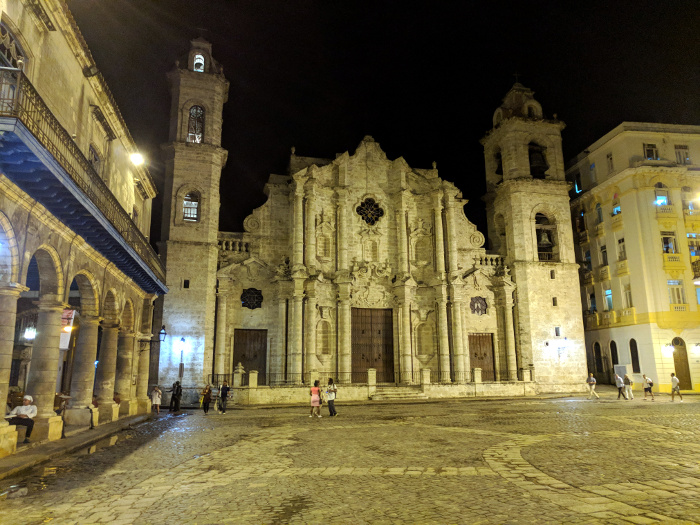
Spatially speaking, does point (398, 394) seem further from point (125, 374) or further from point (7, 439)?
point (7, 439)

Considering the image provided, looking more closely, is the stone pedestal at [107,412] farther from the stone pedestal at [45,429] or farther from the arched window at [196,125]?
the arched window at [196,125]

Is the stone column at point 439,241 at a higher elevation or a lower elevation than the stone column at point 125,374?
higher

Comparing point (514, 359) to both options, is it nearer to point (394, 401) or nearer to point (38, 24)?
point (394, 401)

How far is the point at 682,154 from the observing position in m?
33.8

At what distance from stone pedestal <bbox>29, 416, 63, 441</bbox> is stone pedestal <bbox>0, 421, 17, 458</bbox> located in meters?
1.88

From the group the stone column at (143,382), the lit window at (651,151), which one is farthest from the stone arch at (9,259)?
the lit window at (651,151)

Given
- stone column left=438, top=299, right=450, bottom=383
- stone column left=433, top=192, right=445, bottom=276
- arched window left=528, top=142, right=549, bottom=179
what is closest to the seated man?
stone column left=438, top=299, right=450, bottom=383

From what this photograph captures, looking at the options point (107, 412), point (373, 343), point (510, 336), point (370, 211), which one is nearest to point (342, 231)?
point (370, 211)

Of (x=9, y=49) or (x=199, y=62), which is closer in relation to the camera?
(x=9, y=49)

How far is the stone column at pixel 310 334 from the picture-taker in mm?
28516

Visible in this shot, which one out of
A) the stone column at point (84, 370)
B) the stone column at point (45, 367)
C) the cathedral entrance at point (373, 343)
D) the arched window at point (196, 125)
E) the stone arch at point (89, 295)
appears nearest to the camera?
the stone column at point (45, 367)

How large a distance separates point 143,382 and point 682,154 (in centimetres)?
3545

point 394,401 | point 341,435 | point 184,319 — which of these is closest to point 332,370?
point 394,401

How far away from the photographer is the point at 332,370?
97.1ft
